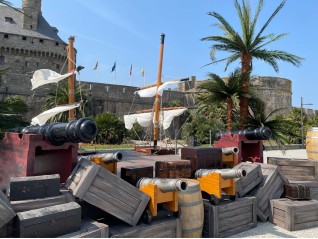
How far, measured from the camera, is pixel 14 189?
3529 mm

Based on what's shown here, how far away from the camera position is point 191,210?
4680 millimetres

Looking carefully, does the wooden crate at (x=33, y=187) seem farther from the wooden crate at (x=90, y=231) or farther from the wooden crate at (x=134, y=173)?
the wooden crate at (x=134, y=173)

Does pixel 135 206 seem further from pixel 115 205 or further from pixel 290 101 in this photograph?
pixel 290 101

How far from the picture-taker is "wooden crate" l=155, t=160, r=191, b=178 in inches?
211

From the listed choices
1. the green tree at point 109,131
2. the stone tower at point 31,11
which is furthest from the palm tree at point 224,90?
the stone tower at point 31,11

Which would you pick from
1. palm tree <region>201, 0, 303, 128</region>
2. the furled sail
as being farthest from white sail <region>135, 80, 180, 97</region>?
palm tree <region>201, 0, 303, 128</region>

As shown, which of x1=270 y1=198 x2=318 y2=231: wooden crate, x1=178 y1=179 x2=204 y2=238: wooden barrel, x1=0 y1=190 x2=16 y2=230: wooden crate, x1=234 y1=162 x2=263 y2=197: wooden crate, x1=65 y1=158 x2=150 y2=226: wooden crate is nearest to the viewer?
x1=0 y1=190 x2=16 y2=230: wooden crate

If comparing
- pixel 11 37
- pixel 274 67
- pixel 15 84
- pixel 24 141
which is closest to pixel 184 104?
pixel 15 84

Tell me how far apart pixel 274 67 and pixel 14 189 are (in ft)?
30.0

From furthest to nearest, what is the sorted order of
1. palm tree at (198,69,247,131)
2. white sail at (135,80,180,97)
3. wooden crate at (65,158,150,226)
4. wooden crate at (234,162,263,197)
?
white sail at (135,80,180,97)
palm tree at (198,69,247,131)
wooden crate at (234,162,263,197)
wooden crate at (65,158,150,226)

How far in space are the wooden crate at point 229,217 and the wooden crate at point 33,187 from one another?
2.72 meters

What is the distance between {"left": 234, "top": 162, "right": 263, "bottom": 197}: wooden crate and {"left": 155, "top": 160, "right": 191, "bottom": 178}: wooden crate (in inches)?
41.0

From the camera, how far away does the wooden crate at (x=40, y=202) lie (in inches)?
132

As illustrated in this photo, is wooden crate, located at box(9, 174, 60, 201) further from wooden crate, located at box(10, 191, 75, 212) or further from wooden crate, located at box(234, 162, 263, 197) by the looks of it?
wooden crate, located at box(234, 162, 263, 197)
